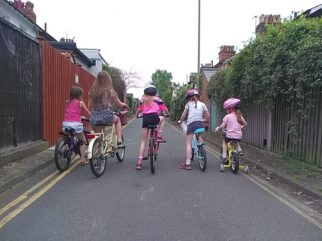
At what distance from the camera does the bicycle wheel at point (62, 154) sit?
27.0 feet

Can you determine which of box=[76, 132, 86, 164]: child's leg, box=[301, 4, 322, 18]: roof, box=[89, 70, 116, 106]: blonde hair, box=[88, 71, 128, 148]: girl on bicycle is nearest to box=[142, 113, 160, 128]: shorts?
box=[88, 71, 128, 148]: girl on bicycle

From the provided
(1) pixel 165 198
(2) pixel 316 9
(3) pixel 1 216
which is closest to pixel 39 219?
(3) pixel 1 216

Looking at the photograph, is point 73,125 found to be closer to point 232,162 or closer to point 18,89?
point 18,89

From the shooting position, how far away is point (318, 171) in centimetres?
831

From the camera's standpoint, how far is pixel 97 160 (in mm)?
8016

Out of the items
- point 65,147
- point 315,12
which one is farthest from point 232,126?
point 315,12

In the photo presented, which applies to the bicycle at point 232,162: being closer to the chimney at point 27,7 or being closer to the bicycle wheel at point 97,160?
the bicycle wheel at point 97,160

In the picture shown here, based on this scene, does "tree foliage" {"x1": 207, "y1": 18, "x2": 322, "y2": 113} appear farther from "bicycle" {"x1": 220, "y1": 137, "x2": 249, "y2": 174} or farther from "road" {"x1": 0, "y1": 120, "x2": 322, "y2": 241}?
"road" {"x1": 0, "y1": 120, "x2": 322, "y2": 241}

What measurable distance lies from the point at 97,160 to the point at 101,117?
96 centimetres

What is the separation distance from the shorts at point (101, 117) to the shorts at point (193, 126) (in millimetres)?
1728

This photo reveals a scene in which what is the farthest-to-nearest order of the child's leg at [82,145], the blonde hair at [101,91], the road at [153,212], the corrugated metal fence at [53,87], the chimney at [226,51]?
Answer: the chimney at [226,51] → the corrugated metal fence at [53,87] → the child's leg at [82,145] → the blonde hair at [101,91] → the road at [153,212]

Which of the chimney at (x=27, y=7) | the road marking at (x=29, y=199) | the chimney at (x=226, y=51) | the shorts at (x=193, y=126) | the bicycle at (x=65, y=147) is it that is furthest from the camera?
the chimney at (x=226, y=51)

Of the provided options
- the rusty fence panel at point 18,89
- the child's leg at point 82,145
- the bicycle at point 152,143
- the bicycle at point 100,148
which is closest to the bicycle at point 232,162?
the bicycle at point 152,143

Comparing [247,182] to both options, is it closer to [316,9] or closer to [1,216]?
[1,216]
